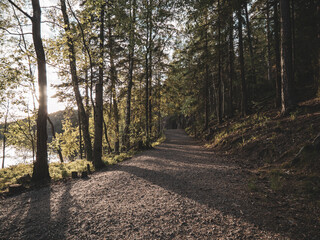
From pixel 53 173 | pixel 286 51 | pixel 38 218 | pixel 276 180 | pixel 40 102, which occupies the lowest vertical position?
pixel 53 173

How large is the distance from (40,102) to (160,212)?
6523 millimetres

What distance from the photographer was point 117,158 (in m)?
9.91

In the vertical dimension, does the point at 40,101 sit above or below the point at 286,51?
below

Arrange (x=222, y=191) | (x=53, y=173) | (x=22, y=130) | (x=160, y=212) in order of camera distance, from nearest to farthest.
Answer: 1. (x=160, y=212)
2. (x=222, y=191)
3. (x=53, y=173)
4. (x=22, y=130)

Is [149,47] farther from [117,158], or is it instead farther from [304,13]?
[304,13]

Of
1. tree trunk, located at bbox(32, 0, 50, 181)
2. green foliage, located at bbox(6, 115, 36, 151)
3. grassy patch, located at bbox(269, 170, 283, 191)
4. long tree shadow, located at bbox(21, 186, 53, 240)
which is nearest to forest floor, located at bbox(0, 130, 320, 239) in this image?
long tree shadow, located at bbox(21, 186, 53, 240)

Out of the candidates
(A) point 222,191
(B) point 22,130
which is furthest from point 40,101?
(B) point 22,130

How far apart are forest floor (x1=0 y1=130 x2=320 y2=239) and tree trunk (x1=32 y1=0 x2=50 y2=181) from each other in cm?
134

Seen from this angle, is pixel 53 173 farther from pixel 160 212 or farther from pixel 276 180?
pixel 276 180

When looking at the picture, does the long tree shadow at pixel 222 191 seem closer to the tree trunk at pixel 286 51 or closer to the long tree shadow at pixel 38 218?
the long tree shadow at pixel 38 218

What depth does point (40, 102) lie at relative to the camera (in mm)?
6578

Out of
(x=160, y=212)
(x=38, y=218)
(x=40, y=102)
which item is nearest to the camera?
(x=160, y=212)

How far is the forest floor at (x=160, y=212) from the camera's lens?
9.14 feet

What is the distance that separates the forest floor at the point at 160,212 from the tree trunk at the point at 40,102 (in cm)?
134
